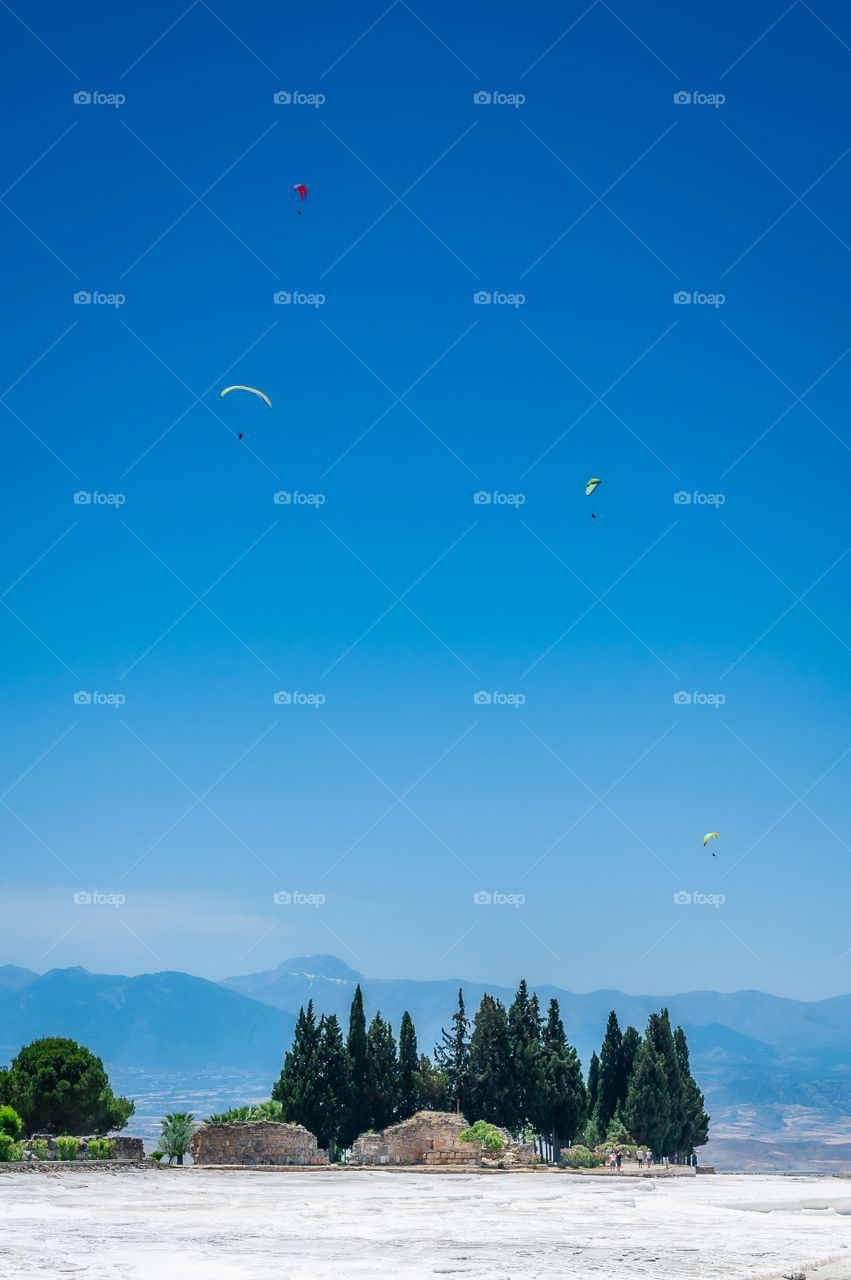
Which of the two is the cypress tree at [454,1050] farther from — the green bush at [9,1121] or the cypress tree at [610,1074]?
the green bush at [9,1121]

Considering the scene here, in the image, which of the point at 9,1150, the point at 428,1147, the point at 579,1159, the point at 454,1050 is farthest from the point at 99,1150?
the point at 454,1050

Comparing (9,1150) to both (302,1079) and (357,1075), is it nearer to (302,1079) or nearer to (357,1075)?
(302,1079)

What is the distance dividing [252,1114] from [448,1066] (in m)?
11.8

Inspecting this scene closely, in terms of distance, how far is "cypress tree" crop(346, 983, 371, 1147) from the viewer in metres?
48.8

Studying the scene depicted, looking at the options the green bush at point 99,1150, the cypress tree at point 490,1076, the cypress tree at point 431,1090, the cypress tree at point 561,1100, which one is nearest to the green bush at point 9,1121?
the green bush at point 99,1150

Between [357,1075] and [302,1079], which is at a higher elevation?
[357,1075]

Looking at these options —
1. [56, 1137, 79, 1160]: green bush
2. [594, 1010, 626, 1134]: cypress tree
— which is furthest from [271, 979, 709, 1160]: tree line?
[56, 1137, 79, 1160]: green bush

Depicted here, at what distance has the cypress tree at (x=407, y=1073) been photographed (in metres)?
50.4

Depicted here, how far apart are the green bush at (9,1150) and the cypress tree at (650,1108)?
3007 cm

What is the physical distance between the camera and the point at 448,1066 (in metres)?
52.0

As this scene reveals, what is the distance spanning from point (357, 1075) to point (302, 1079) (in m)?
2.31

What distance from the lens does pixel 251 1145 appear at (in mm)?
38500

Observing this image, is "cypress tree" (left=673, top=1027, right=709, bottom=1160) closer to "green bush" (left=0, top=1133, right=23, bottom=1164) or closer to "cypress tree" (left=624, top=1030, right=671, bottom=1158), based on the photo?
"cypress tree" (left=624, top=1030, right=671, bottom=1158)

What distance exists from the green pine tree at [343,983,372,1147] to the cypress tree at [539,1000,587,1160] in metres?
7.54
